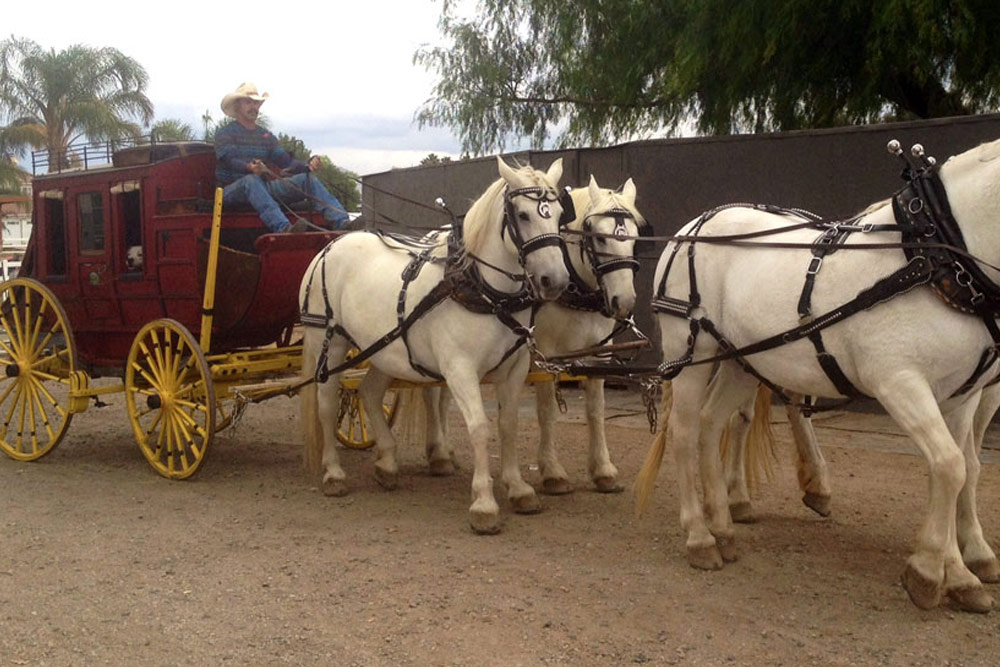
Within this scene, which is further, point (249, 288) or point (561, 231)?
point (249, 288)

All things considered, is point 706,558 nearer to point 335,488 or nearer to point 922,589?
point 922,589

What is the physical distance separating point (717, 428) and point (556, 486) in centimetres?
151

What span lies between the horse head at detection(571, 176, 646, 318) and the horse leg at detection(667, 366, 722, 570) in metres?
0.59

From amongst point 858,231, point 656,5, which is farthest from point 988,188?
point 656,5

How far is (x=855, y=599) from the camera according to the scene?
171 inches

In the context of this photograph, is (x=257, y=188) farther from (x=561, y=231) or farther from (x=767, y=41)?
(x=767, y=41)

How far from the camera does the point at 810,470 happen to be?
560 centimetres

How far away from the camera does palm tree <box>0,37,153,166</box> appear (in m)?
31.8

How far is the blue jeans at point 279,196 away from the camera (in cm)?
709

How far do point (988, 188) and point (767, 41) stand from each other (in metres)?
7.52

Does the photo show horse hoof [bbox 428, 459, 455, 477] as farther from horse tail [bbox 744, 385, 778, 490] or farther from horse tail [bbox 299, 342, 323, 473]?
horse tail [bbox 744, 385, 778, 490]

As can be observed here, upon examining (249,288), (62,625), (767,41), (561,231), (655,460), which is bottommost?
(62,625)

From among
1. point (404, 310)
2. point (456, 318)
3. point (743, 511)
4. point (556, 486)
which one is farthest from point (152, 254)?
point (743, 511)

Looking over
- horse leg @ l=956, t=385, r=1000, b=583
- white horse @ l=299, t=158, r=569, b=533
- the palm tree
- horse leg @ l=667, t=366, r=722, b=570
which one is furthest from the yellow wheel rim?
the palm tree
